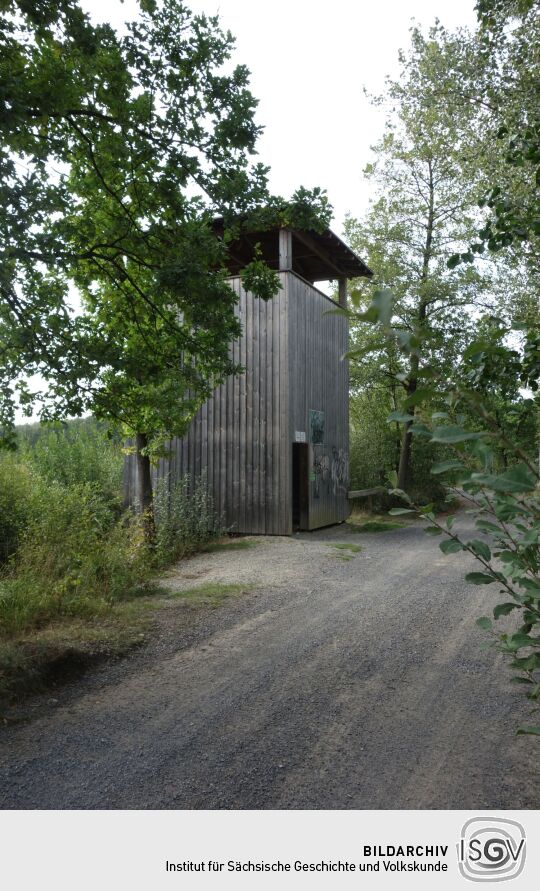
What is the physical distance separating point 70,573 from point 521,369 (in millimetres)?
5294

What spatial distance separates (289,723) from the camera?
3586 mm

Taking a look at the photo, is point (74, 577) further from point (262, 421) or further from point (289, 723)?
point (262, 421)

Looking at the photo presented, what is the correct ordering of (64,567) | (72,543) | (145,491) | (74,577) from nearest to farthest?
(74,577) → (64,567) → (72,543) → (145,491)

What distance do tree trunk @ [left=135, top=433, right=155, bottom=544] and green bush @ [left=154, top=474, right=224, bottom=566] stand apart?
0.71ft

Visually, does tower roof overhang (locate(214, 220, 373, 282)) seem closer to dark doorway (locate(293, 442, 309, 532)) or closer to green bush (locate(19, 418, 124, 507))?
dark doorway (locate(293, 442, 309, 532))

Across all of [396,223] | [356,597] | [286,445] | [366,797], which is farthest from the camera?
→ [396,223]

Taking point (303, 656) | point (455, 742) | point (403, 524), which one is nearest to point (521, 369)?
point (455, 742)

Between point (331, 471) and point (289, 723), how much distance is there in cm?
1182

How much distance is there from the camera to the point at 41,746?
337cm

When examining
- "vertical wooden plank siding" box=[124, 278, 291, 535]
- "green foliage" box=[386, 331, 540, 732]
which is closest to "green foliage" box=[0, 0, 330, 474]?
"green foliage" box=[386, 331, 540, 732]

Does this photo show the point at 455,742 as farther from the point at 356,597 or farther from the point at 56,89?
the point at 56,89
